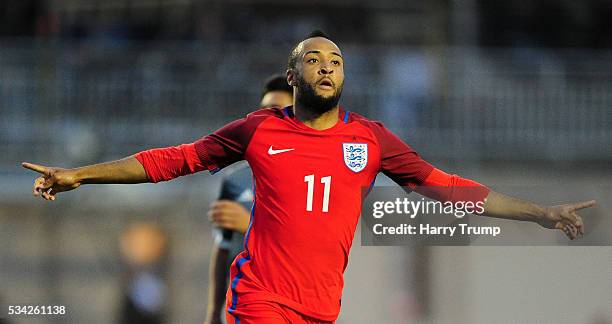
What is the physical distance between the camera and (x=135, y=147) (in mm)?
12984

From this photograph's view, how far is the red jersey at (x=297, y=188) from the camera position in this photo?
4551 millimetres

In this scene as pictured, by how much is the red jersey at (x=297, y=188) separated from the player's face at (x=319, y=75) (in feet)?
0.43

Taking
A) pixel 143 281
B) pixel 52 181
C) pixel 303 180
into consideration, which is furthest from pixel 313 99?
pixel 143 281

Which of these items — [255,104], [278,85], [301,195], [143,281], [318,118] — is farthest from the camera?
[255,104]

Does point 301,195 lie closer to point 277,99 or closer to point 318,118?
point 318,118

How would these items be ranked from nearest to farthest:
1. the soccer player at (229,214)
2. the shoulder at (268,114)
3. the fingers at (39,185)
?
the fingers at (39,185), the shoulder at (268,114), the soccer player at (229,214)

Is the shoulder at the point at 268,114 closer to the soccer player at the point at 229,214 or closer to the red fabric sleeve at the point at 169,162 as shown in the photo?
the red fabric sleeve at the point at 169,162

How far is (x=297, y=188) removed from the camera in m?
4.59

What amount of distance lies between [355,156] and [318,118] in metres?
0.23

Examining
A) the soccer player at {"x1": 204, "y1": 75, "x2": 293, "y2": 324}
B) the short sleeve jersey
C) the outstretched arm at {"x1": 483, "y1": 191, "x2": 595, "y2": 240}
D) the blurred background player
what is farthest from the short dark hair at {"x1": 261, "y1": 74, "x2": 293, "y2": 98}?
the blurred background player

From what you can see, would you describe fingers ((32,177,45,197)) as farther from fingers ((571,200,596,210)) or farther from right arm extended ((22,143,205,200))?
fingers ((571,200,596,210))

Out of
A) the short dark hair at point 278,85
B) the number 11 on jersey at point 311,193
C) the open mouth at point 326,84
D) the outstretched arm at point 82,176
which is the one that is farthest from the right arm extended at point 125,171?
the short dark hair at point 278,85
